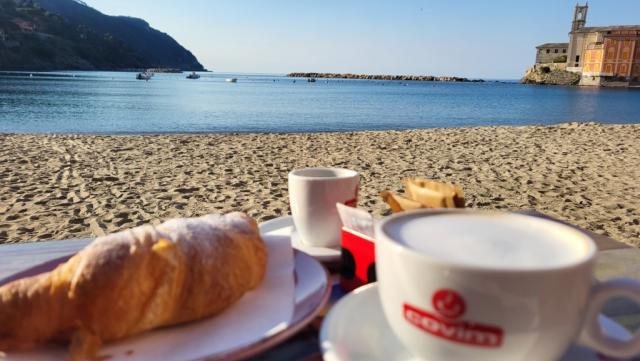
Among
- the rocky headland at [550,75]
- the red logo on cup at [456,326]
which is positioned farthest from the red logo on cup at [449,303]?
the rocky headland at [550,75]

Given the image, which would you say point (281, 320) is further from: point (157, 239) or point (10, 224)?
point (10, 224)

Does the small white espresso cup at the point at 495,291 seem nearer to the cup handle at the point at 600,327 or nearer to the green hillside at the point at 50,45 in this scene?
the cup handle at the point at 600,327

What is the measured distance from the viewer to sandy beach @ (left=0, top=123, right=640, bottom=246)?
5.47 metres

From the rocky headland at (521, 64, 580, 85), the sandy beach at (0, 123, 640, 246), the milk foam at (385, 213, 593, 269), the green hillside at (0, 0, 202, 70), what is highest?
the green hillside at (0, 0, 202, 70)

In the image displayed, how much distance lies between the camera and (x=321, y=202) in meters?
1.38

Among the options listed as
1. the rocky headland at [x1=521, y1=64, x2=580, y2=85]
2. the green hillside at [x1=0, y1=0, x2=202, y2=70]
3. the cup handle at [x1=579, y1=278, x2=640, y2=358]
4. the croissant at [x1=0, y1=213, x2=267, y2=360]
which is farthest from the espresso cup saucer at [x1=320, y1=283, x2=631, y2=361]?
the green hillside at [x1=0, y1=0, x2=202, y2=70]

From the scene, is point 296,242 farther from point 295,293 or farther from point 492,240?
point 492,240

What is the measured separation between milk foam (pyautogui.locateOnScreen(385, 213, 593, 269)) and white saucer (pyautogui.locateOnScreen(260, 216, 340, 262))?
1.76 feet

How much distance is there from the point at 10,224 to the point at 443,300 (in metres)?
5.72

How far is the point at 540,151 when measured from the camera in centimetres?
987

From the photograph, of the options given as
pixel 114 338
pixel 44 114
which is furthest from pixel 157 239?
pixel 44 114

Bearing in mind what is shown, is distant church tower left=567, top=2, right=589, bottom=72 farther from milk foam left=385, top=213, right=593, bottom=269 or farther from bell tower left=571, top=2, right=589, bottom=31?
milk foam left=385, top=213, right=593, bottom=269

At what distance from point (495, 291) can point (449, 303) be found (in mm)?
64

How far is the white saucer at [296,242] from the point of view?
1305 millimetres
